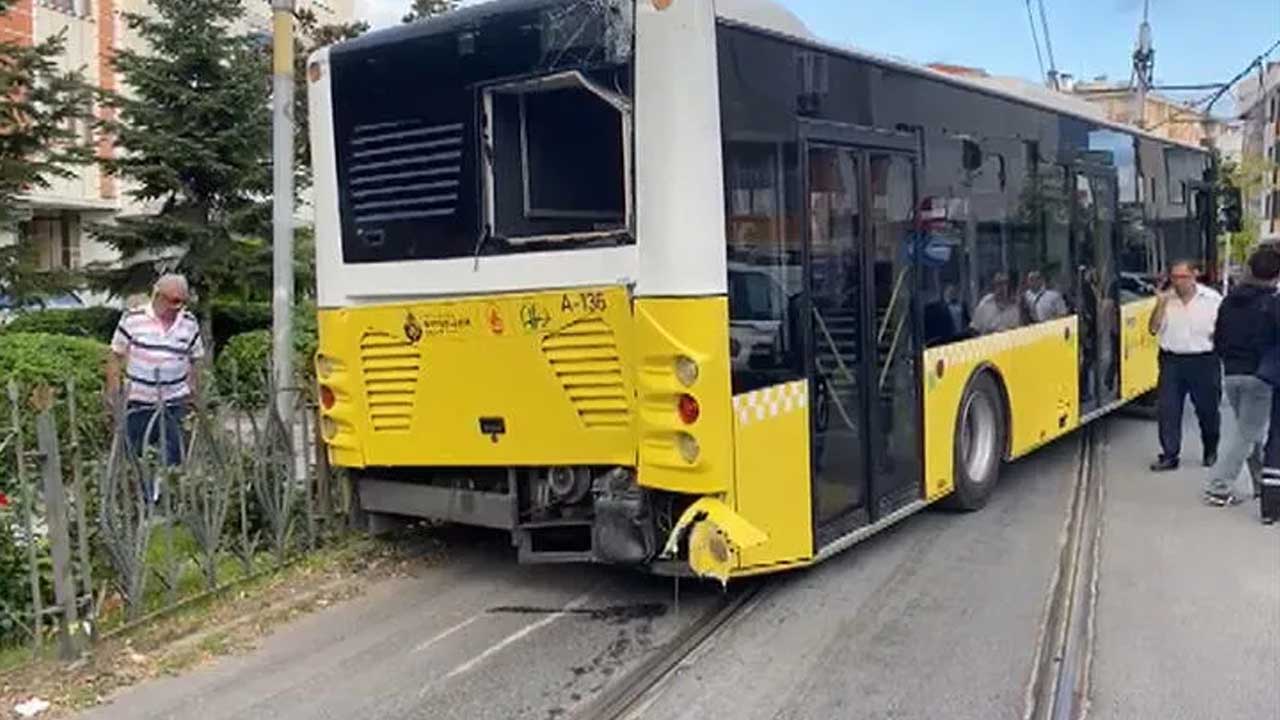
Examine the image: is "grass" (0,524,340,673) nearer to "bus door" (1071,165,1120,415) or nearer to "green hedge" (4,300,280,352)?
"bus door" (1071,165,1120,415)

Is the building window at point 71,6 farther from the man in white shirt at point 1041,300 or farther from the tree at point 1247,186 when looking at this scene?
the tree at point 1247,186

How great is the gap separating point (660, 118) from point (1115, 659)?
311 cm

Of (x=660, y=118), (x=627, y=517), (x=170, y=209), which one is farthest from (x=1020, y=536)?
(x=170, y=209)

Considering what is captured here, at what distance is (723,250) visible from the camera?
5.46m

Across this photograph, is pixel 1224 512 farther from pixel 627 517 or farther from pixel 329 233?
pixel 329 233

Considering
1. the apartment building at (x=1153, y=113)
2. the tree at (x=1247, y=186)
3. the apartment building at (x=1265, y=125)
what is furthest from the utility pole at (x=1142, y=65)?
the apartment building at (x=1265, y=125)

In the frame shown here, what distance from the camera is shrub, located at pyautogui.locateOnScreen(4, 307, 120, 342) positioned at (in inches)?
699

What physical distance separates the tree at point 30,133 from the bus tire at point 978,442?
11567mm

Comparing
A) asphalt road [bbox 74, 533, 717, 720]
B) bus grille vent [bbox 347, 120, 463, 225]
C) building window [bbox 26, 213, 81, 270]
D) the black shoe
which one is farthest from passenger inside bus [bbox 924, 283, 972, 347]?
building window [bbox 26, 213, 81, 270]

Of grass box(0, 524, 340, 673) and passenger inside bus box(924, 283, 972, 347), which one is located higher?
passenger inside bus box(924, 283, 972, 347)

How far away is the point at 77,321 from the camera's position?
18.9m

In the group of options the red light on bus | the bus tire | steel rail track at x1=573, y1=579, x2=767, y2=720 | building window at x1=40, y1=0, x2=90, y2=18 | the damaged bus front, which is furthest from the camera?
building window at x1=40, y1=0, x2=90, y2=18

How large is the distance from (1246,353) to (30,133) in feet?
44.6

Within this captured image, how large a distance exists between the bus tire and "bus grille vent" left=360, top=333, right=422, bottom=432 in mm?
3580
